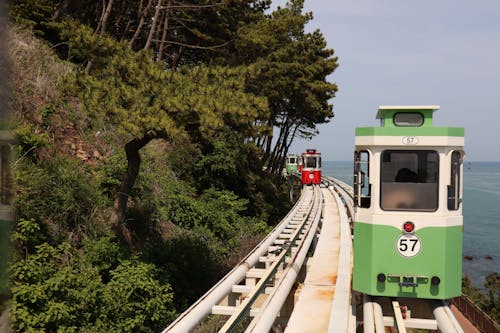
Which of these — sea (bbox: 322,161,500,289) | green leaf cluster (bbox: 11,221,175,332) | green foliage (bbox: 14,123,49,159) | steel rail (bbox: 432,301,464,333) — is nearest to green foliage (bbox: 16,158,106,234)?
green foliage (bbox: 14,123,49,159)

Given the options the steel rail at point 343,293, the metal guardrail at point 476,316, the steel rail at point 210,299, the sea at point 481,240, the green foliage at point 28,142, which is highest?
the green foliage at point 28,142

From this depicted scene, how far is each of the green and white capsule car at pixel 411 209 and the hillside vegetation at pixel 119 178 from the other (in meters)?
4.77

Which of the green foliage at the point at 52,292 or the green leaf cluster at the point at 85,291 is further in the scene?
the green leaf cluster at the point at 85,291

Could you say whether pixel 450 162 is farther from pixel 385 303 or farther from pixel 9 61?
pixel 9 61

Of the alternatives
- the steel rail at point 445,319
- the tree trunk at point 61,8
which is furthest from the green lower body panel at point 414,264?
the tree trunk at point 61,8

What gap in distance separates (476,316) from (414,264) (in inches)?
652

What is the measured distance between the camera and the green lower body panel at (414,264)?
7.34 meters

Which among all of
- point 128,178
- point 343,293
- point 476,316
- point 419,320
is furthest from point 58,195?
point 476,316

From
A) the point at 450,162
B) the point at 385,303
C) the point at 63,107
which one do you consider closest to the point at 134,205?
the point at 63,107

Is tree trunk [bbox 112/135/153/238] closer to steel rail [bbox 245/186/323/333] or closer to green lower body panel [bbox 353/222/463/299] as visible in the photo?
steel rail [bbox 245/186/323/333]

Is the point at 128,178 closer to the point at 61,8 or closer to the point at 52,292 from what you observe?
the point at 52,292

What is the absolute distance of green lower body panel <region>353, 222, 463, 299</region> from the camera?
289 inches

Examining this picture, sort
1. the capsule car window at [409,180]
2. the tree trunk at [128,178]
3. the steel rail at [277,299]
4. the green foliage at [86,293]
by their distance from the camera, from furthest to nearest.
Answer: the tree trunk at [128,178]
the green foliage at [86,293]
the capsule car window at [409,180]
the steel rail at [277,299]

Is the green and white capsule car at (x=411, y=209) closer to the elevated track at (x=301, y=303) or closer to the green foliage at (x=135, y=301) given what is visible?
the elevated track at (x=301, y=303)
